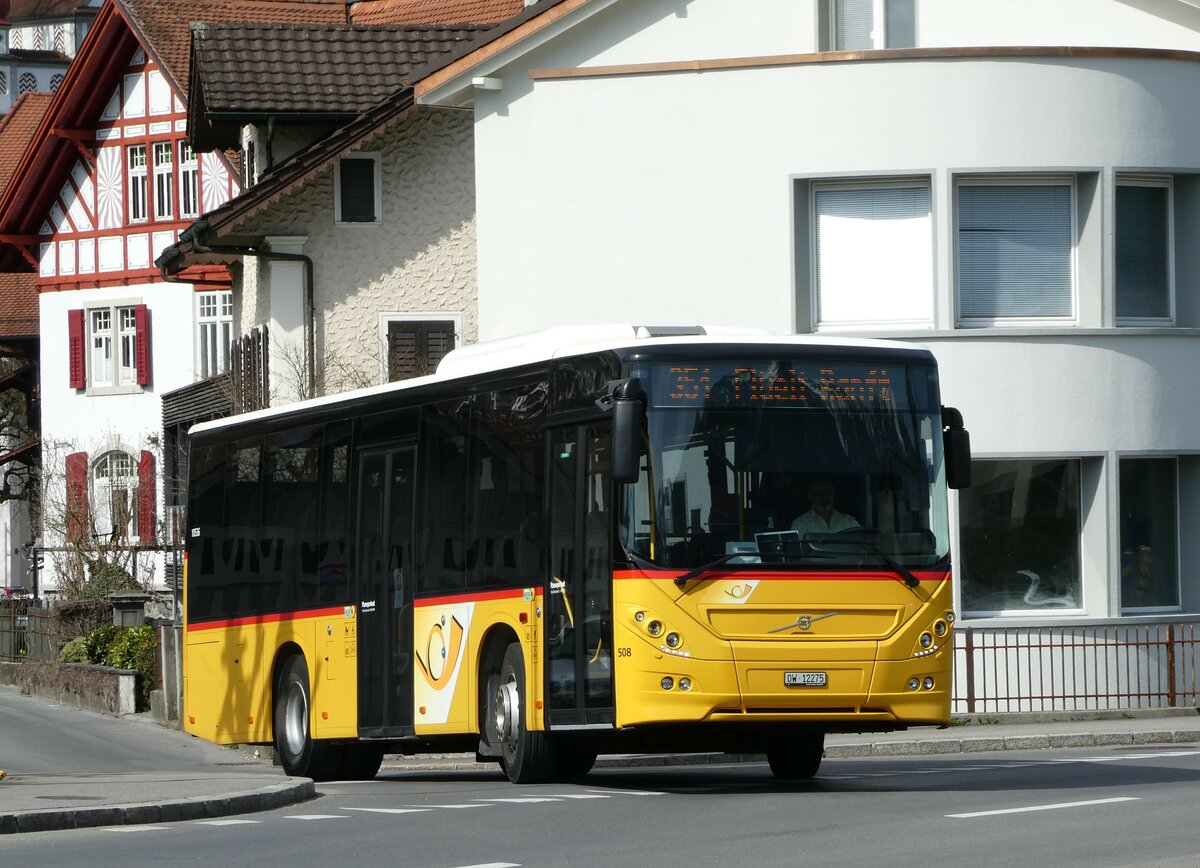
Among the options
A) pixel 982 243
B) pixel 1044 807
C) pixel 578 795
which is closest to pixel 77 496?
pixel 982 243

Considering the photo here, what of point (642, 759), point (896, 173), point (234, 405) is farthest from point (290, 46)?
point (642, 759)

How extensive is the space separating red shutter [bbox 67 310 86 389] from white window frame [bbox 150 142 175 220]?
4295 millimetres

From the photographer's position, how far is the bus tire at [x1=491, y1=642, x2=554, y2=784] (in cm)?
1584

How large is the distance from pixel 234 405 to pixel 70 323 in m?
19.4

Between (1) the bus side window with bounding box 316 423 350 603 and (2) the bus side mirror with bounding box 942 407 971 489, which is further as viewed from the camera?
(1) the bus side window with bounding box 316 423 350 603

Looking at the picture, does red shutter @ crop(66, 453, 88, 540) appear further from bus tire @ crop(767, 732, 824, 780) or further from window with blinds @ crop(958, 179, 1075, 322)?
bus tire @ crop(767, 732, 824, 780)

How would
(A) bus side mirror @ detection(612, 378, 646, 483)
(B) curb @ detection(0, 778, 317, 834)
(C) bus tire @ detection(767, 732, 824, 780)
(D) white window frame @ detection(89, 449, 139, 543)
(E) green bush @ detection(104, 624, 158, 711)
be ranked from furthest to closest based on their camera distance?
(D) white window frame @ detection(89, 449, 139, 543) → (E) green bush @ detection(104, 624, 158, 711) → (C) bus tire @ detection(767, 732, 824, 780) → (A) bus side mirror @ detection(612, 378, 646, 483) → (B) curb @ detection(0, 778, 317, 834)

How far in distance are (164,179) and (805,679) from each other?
40.5 metres

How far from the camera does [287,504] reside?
19812 millimetres

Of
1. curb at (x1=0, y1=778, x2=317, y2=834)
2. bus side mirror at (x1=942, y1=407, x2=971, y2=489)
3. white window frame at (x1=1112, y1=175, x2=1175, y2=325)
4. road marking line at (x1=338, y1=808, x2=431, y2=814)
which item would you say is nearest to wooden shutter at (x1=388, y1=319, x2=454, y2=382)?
white window frame at (x1=1112, y1=175, x2=1175, y2=325)

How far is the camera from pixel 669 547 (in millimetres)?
14594

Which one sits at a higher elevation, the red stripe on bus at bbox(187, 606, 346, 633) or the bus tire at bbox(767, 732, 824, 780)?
the red stripe on bus at bbox(187, 606, 346, 633)

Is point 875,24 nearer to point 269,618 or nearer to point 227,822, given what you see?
point 269,618

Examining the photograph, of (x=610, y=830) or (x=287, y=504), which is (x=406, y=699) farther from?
(x=610, y=830)
